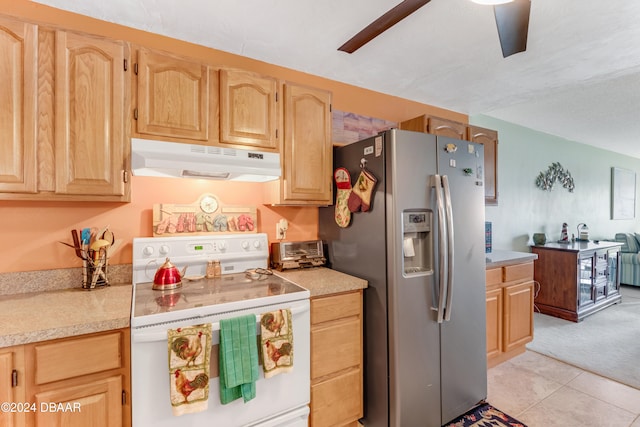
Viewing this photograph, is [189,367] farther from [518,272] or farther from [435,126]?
[518,272]

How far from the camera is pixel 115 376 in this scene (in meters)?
1.27

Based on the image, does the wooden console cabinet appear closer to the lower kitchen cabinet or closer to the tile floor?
the tile floor

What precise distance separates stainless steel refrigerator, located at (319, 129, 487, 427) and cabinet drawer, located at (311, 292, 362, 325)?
11 cm

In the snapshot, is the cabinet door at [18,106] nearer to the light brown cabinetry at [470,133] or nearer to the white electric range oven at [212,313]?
the white electric range oven at [212,313]

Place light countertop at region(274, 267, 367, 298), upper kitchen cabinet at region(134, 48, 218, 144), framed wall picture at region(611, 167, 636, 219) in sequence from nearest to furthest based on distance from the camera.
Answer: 1. upper kitchen cabinet at region(134, 48, 218, 144)
2. light countertop at region(274, 267, 367, 298)
3. framed wall picture at region(611, 167, 636, 219)

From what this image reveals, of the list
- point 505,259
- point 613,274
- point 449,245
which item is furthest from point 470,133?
point 613,274

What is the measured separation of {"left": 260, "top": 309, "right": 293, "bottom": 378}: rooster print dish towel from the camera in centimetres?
148

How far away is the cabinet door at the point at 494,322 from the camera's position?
2.57 meters

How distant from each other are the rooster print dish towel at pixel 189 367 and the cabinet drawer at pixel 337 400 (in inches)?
25.7

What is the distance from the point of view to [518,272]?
279cm

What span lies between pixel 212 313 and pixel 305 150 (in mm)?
1200

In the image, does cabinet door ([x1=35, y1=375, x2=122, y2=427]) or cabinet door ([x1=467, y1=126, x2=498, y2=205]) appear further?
cabinet door ([x1=467, y1=126, x2=498, y2=205])

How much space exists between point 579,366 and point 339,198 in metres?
2.64

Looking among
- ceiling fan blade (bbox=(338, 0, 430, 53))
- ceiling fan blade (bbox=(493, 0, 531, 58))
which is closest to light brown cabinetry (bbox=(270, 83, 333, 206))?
ceiling fan blade (bbox=(338, 0, 430, 53))
